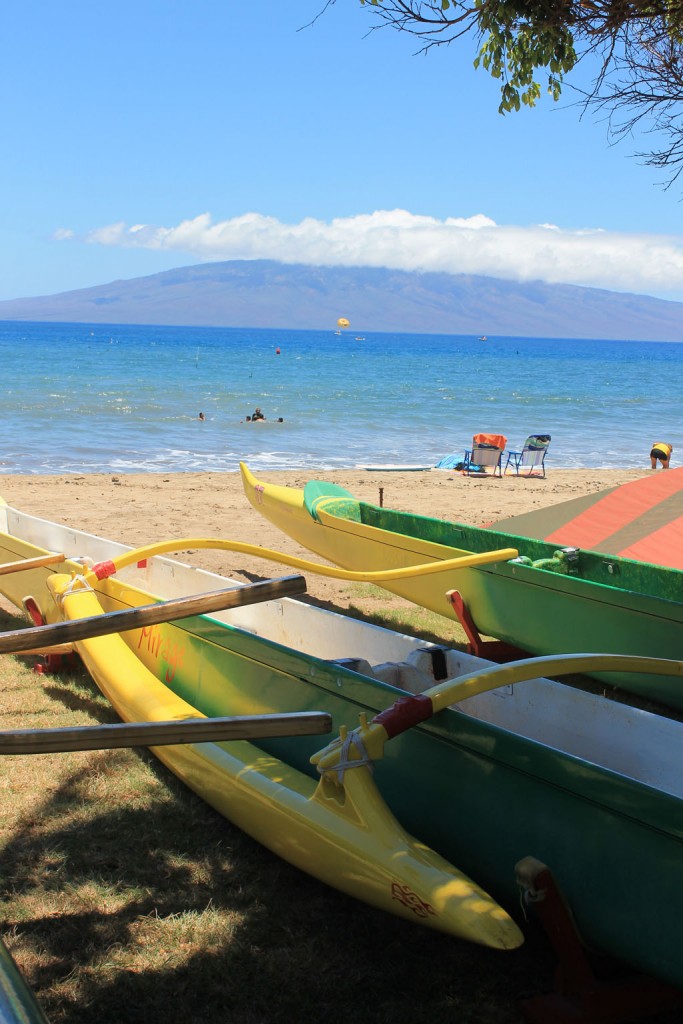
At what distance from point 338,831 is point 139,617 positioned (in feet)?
3.62

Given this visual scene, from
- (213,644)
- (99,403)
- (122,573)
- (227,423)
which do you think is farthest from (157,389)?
(213,644)

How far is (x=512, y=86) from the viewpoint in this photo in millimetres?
5305

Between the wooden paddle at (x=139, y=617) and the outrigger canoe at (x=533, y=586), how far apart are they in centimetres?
194

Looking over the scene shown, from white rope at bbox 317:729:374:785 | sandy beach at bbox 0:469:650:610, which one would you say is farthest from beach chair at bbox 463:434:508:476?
white rope at bbox 317:729:374:785

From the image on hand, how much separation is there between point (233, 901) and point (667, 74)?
4895mm

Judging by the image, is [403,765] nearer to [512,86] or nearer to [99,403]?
[512,86]

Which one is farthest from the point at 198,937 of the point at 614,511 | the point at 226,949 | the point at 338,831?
the point at 614,511

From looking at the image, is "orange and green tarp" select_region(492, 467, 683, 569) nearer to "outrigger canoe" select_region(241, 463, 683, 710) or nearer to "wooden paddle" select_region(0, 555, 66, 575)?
"outrigger canoe" select_region(241, 463, 683, 710)

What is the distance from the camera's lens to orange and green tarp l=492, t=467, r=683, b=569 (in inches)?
234

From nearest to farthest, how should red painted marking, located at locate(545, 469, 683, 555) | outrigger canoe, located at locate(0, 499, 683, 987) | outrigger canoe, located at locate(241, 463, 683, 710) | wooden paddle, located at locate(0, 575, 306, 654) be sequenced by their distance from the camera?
outrigger canoe, located at locate(0, 499, 683, 987)
wooden paddle, located at locate(0, 575, 306, 654)
outrigger canoe, located at locate(241, 463, 683, 710)
red painted marking, located at locate(545, 469, 683, 555)

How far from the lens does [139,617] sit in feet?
11.0

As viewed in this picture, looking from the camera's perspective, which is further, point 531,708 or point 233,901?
point 531,708

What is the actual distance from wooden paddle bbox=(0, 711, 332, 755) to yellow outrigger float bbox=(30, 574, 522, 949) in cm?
34

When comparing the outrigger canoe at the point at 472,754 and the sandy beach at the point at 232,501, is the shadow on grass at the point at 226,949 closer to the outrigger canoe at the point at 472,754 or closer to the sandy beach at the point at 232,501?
→ the outrigger canoe at the point at 472,754
